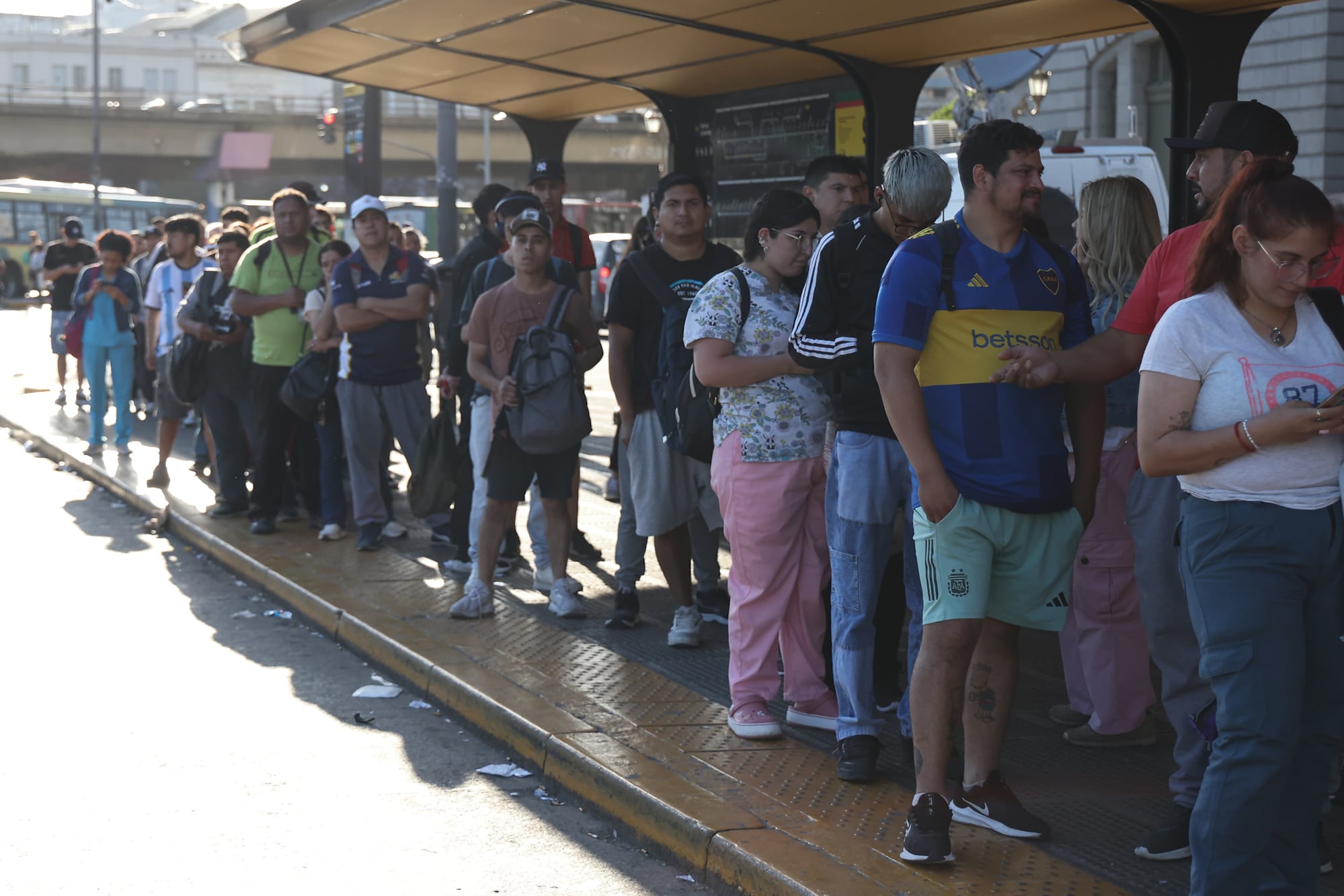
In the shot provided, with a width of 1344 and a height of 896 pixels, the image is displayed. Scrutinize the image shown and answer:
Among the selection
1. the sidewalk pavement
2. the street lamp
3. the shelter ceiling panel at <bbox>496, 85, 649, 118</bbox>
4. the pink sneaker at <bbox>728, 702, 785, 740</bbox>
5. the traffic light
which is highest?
the street lamp

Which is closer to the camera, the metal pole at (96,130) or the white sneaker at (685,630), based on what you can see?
the white sneaker at (685,630)

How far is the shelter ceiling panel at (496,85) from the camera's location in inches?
368

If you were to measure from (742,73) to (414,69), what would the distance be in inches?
80.0

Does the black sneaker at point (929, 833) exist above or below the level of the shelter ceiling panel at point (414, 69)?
below

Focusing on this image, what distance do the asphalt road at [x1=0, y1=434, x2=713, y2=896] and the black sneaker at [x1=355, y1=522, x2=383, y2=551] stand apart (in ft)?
3.04

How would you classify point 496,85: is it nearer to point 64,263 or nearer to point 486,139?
point 64,263

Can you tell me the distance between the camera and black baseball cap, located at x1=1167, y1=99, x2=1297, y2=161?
13.9ft

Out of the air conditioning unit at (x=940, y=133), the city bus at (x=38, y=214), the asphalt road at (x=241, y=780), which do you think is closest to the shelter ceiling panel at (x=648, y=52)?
the asphalt road at (x=241, y=780)

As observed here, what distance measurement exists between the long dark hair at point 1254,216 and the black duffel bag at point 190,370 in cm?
771

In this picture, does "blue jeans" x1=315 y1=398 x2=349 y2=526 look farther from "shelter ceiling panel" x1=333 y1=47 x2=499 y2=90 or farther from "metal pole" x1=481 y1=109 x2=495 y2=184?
"metal pole" x1=481 y1=109 x2=495 y2=184

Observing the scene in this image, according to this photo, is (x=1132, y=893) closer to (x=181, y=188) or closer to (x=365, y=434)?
(x=365, y=434)

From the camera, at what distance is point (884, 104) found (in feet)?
26.8

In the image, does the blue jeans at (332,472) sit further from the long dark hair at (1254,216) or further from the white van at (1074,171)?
the long dark hair at (1254,216)

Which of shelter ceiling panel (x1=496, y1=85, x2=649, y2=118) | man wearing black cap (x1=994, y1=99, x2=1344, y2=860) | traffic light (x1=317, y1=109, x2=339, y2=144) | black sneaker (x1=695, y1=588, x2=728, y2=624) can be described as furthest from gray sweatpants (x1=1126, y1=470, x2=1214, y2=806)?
traffic light (x1=317, y1=109, x2=339, y2=144)
